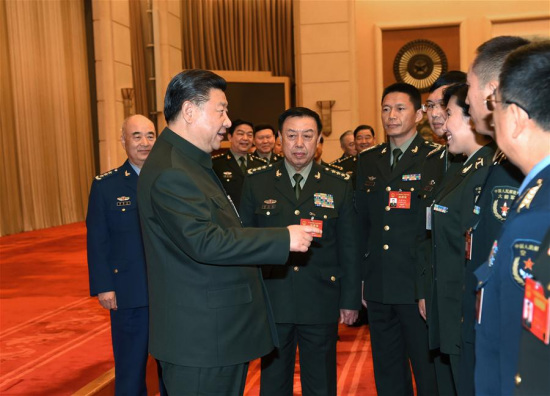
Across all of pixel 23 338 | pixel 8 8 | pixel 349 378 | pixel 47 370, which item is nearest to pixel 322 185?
pixel 349 378

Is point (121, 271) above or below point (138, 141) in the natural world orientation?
below

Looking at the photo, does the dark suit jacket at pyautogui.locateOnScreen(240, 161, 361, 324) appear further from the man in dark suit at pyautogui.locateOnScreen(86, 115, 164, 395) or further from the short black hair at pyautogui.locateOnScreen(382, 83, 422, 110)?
the man in dark suit at pyautogui.locateOnScreen(86, 115, 164, 395)

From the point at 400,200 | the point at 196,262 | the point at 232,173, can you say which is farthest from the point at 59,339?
the point at 196,262

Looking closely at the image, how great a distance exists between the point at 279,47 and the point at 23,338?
9.28m

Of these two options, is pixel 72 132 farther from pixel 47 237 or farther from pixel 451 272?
pixel 451 272

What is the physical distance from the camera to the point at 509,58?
3.60ft

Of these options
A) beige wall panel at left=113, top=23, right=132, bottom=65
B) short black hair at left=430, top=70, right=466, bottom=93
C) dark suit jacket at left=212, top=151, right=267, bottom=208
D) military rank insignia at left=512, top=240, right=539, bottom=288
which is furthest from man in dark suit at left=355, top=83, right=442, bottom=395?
beige wall panel at left=113, top=23, right=132, bottom=65

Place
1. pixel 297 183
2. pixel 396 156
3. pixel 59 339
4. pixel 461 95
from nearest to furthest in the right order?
pixel 461 95 < pixel 297 183 < pixel 396 156 < pixel 59 339

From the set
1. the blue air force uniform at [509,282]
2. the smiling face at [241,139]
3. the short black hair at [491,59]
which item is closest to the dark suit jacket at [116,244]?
the short black hair at [491,59]

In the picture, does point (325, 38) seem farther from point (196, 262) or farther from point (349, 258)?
point (196, 262)

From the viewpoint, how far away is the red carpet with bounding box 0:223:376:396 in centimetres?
325

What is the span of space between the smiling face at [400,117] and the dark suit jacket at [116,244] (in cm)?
127

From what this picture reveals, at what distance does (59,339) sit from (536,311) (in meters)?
3.69

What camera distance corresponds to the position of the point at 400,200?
8.77ft
